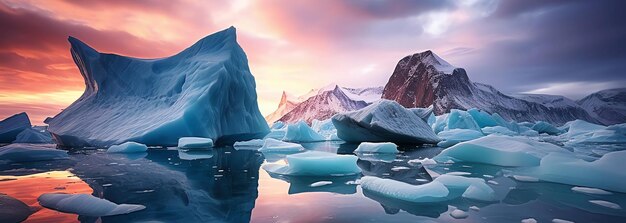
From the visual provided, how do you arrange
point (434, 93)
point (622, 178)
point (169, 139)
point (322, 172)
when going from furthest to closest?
point (434, 93), point (169, 139), point (322, 172), point (622, 178)

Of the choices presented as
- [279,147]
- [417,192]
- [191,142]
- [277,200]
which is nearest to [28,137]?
[191,142]

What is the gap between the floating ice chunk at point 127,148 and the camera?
31.3 ft

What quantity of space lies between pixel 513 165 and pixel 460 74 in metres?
104

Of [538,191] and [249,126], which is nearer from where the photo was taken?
[538,191]

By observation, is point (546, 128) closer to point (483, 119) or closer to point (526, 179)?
point (483, 119)

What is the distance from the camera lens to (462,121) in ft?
72.2

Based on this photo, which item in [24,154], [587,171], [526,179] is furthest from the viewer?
[24,154]

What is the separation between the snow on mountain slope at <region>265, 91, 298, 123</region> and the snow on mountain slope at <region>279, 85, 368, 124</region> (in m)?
5.64

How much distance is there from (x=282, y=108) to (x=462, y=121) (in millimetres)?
116038

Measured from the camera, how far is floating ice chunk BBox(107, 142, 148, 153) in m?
9.54

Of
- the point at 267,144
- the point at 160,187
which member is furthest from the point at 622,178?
the point at 267,144

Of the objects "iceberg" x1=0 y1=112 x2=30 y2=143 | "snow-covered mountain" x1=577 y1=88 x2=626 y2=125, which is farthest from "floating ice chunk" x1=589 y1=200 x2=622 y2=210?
"snow-covered mountain" x1=577 y1=88 x2=626 y2=125

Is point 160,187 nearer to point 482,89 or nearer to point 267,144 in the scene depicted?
point 267,144

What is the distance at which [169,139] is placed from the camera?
11.5 metres
